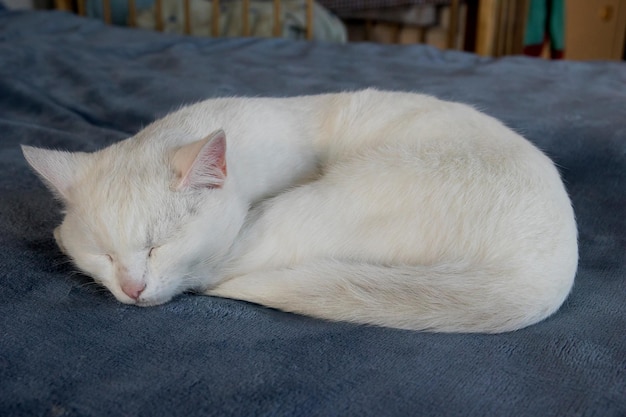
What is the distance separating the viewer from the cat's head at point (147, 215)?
2.43 feet

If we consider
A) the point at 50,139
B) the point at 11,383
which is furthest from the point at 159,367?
the point at 50,139

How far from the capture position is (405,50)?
228 centimetres

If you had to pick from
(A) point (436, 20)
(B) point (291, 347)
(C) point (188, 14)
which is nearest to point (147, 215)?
(B) point (291, 347)

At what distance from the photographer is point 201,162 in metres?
0.77

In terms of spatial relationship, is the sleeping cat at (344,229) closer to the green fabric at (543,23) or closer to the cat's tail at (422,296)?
the cat's tail at (422,296)

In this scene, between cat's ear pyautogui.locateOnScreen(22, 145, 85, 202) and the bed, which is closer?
the bed

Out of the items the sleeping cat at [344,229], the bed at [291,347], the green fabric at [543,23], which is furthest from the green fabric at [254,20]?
the sleeping cat at [344,229]

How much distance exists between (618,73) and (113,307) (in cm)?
173

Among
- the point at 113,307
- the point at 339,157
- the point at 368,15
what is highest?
the point at 368,15

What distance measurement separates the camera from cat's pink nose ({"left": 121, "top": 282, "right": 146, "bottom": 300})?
2.40 feet

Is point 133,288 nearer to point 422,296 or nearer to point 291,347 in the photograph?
point 291,347

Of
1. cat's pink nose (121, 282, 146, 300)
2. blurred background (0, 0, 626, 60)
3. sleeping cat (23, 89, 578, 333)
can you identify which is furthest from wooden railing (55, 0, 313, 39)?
cat's pink nose (121, 282, 146, 300)

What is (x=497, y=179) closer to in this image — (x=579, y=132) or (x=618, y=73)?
(x=579, y=132)

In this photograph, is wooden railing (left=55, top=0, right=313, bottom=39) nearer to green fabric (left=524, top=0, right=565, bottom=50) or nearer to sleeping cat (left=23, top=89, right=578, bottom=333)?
green fabric (left=524, top=0, right=565, bottom=50)
